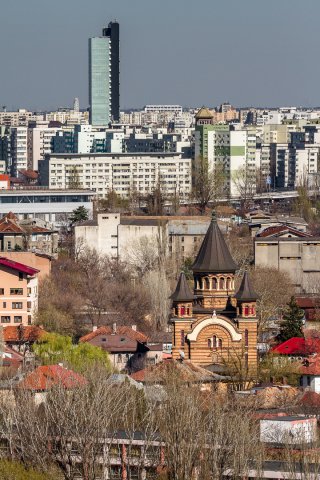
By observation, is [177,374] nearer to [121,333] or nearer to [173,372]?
[173,372]

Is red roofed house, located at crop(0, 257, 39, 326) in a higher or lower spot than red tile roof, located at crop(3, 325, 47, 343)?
higher

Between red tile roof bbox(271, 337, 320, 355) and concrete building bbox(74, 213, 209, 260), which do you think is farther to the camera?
concrete building bbox(74, 213, 209, 260)

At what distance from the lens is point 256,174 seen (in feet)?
420

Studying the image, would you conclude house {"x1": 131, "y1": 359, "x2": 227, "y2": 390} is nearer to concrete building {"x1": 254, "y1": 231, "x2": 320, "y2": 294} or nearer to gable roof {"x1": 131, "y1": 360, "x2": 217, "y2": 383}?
gable roof {"x1": 131, "y1": 360, "x2": 217, "y2": 383}

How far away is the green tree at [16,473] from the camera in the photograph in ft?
96.1

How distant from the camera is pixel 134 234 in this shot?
72.7 meters

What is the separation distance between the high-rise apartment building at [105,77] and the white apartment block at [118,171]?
67.8 metres

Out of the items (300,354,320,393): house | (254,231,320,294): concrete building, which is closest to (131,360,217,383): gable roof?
(300,354,320,393): house

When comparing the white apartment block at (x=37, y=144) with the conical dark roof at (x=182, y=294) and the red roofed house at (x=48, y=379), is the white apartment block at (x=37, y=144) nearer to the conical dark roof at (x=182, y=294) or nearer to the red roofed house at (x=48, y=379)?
the conical dark roof at (x=182, y=294)

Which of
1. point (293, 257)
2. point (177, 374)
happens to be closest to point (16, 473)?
point (177, 374)

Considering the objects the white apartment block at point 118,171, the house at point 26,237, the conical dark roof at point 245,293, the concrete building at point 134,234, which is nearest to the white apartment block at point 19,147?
the white apartment block at point 118,171

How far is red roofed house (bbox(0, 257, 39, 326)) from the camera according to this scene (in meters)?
53.7

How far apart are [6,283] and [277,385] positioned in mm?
14635

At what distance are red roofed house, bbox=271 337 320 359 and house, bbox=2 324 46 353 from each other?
515cm
